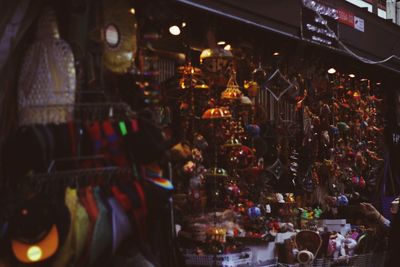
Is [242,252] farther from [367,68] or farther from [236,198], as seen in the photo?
[367,68]

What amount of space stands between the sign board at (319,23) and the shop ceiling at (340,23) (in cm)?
4

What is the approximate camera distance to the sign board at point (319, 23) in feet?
15.6

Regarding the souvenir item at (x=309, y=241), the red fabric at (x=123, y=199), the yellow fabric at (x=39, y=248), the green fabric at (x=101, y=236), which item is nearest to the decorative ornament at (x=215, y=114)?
the souvenir item at (x=309, y=241)

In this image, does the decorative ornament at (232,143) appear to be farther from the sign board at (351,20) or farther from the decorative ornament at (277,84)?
the sign board at (351,20)

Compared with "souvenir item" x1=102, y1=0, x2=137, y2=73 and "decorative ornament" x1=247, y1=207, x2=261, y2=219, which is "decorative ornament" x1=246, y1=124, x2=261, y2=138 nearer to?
"decorative ornament" x1=247, y1=207, x2=261, y2=219

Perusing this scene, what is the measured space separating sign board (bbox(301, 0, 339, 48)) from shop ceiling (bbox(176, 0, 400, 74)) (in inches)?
1.6

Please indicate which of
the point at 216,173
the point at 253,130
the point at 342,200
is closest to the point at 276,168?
the point at 253,130

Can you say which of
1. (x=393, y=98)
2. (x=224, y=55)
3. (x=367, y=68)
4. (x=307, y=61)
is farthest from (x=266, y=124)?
(x=393, y=98)

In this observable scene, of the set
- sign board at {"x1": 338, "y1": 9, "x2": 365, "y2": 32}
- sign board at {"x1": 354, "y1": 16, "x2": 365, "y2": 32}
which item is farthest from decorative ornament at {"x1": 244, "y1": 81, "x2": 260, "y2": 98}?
sign board at {"x1": 354, "y1": 16, "x2": 365, "y2": 32}

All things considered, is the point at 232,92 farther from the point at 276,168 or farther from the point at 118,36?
the point at 118,36

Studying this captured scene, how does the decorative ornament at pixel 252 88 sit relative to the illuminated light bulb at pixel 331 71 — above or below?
below

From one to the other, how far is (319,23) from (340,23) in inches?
16.0

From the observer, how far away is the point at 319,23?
16.1 ft

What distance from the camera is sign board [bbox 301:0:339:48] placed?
187 inches
